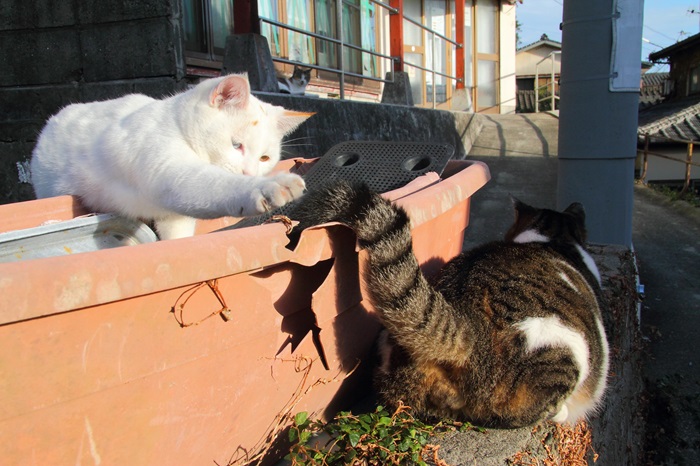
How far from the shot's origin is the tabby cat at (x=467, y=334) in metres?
1.48

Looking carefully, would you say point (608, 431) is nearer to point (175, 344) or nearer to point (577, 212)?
point (577, 212)

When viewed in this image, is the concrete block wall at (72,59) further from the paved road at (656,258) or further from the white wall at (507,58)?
the white wall at (507,58)

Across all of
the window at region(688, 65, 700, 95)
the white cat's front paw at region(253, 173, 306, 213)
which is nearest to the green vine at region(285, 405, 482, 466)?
the white cat's front paw at region(253, 173, 306, 213)

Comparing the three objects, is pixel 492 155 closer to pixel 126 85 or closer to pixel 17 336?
pixel 126 85

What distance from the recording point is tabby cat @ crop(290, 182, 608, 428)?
148cm

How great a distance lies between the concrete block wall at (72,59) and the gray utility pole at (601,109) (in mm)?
2653

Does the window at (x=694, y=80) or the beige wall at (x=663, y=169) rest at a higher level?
the window at (x=694, y=80)

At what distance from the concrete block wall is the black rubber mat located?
5.38 ft

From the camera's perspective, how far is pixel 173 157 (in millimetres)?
A: 1755

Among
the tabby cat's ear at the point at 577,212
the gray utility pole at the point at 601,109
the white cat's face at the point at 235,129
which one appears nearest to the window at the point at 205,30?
the gray utility pole at the point at 601,109

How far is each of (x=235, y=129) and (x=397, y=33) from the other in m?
5.74

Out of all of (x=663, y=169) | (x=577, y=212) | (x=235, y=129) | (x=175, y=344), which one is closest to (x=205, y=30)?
(x=235, y=129)

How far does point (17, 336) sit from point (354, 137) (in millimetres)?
4219

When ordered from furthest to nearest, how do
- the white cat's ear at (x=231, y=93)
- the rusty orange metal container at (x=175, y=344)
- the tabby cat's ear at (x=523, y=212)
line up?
the tabby cat's ear at (x=523, y=212)
the white cat's ear at (x=231, y=93)
the rusty orange metal container at (x=175, y=344)
